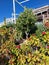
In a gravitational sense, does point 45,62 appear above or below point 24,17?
below

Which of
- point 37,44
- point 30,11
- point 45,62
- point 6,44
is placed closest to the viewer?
point 45,62

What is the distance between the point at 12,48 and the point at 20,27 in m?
7.10

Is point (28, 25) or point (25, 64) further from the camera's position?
point (28, 25)

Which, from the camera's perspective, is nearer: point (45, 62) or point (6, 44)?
point (45, 62)

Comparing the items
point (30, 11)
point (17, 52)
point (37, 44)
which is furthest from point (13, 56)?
point (30, 11)

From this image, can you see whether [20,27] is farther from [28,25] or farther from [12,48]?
[12,48]

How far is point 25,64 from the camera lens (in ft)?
32.2

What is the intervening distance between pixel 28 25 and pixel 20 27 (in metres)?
0.74

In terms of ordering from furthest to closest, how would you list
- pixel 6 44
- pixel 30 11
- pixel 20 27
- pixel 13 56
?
pixel 30 11
pixel 20 27
pixel 6 44
pixel 13 56

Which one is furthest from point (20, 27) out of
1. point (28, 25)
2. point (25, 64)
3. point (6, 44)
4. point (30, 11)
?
point (25, 64)

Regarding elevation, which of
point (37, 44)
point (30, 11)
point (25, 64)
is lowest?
point (25, 64)

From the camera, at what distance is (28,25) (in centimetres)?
1809

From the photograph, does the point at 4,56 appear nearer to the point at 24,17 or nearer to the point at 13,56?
the point at 13,56

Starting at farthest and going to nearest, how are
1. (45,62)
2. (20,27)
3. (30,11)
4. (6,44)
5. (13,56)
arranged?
(30,11) → (20,27) → (6,44) → (13,56) → (45,62)
